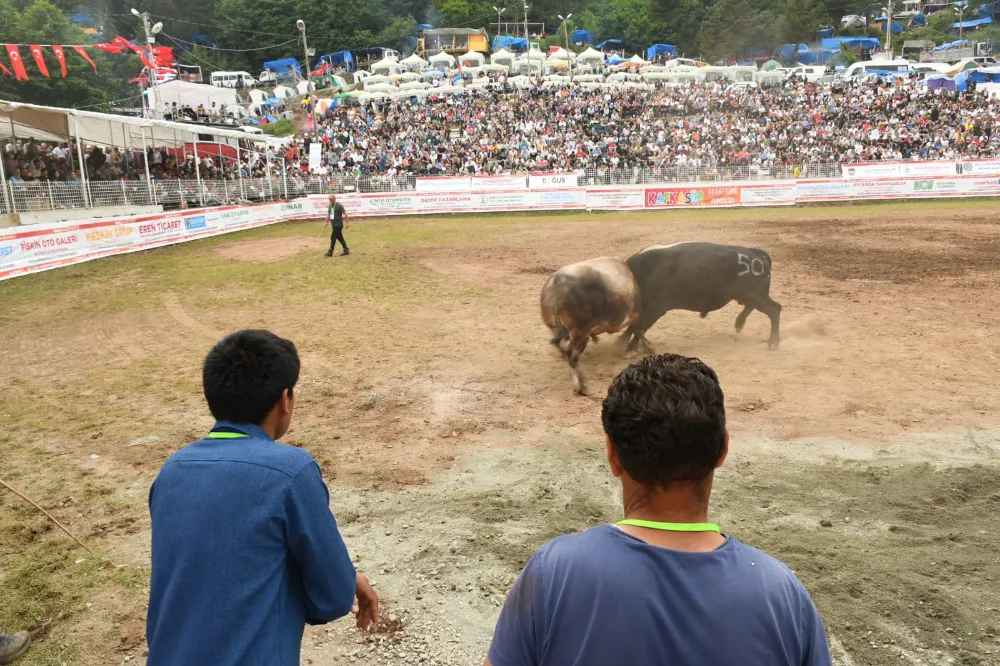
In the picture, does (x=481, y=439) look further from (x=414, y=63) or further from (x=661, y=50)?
(x=661, y=50)

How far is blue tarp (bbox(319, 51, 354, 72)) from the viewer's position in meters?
96.9

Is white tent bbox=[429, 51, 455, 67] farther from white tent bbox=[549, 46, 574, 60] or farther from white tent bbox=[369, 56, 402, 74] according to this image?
white tent bbox=[549, 46, 574, 60]

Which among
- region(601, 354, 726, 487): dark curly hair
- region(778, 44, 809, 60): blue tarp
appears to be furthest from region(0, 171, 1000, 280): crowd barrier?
region(778, 44, 809, 60): blue tarp

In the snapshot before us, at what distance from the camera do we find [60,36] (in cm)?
5744

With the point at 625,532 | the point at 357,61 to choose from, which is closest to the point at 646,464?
the point at 625,532

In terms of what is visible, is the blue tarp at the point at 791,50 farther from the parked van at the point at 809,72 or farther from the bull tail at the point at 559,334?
the bull tail at the point at 559,334

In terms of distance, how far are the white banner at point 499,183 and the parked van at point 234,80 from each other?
63.8 meters

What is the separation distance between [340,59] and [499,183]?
76448 mm

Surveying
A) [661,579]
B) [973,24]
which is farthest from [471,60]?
[661,579]

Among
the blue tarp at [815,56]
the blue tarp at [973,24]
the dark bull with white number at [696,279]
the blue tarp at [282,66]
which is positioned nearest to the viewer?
the dark bull with white number at [696,279]

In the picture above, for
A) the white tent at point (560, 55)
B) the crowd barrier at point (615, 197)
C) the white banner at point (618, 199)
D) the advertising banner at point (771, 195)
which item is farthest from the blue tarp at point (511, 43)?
the advertising banner at point (771, 195)

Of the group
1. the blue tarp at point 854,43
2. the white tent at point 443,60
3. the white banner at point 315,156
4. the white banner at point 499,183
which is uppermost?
the blue tarp at point 854,43

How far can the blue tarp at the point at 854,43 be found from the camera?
9119 cm

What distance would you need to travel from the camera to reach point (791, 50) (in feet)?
300
